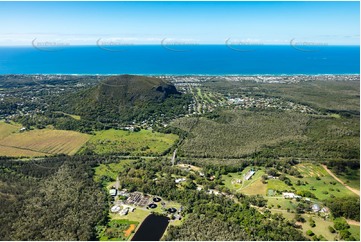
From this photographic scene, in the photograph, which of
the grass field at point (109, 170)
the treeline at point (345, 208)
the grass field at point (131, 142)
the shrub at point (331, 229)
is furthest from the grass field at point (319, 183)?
the grass field at point (109, 170)

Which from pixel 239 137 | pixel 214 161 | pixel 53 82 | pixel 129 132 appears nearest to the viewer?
pixel 214 161

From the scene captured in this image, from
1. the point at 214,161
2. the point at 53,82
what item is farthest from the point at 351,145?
the point at 53,82

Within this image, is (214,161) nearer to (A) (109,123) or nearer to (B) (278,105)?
(A) (109,123)

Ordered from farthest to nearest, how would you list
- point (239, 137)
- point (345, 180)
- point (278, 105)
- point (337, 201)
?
1. point (278, 105)
2. point (239, 137)
3. point (345, 180)
4. point (337, 201)

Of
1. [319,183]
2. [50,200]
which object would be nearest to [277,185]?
[319,183]

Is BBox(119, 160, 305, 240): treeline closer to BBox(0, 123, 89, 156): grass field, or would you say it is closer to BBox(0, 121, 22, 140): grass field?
BBox(0, 123, 89, 156): grass field

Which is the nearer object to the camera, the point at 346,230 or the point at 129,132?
the point at 346,230

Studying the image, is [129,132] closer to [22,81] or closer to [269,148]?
[269,148]

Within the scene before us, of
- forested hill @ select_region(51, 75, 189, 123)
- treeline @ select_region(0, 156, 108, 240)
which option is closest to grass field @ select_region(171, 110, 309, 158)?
A: forested hill @ select_region(51, 75, 189, 123)
